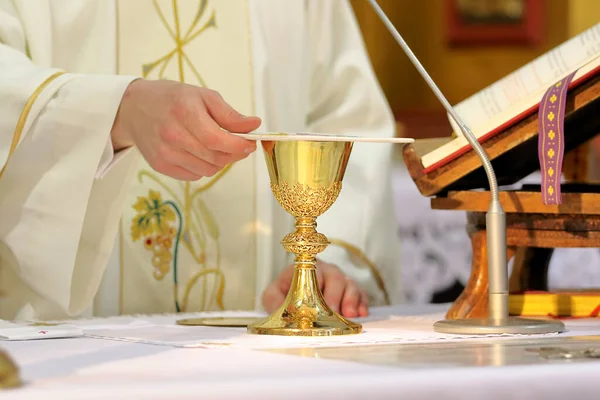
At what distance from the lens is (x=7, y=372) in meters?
1.06

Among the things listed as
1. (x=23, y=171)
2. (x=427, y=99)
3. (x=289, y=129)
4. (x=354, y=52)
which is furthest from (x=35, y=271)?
(x=427, y=99)

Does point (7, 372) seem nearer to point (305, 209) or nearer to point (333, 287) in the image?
point (305, 209)

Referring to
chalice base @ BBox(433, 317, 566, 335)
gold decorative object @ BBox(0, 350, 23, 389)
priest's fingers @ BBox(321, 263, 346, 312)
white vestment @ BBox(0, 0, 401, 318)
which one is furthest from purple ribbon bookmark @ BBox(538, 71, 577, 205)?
gold decorative object @ BBox(0, 350, 23, 389)

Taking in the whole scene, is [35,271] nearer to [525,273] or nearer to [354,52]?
[525,273]

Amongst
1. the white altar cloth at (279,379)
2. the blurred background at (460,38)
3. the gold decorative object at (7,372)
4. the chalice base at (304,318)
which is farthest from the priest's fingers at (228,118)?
the blurred background at (460,38)

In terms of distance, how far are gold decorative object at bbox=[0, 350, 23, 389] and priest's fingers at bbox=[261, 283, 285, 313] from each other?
103 centimetres

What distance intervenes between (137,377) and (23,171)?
0.94 m

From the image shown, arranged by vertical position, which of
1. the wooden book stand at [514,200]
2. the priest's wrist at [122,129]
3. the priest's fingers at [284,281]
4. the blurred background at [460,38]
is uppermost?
the blurred background at [460,38]

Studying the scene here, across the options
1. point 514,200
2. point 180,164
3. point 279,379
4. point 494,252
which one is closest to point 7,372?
point 279,379

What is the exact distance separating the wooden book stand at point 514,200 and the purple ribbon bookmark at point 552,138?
34 millimetres

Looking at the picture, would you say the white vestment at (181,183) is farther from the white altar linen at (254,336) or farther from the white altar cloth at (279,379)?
the white altar cloth at (279,379)

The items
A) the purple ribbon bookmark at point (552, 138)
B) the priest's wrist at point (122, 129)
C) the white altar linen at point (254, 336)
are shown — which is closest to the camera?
the white altar linen at point (254, 336)

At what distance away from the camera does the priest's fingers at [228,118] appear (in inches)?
63.7

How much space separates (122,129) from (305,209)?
0.43 m
